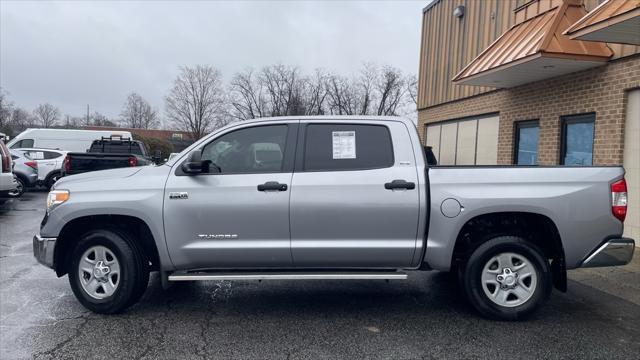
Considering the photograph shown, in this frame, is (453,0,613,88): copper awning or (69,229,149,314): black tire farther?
(453,0,613,88): copper awning

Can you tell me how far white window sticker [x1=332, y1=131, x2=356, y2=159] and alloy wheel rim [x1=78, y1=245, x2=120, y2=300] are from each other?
2371mm

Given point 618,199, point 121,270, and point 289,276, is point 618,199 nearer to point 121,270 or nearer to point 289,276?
point 289,276

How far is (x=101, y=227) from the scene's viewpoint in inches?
190

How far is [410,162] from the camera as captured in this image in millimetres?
4656

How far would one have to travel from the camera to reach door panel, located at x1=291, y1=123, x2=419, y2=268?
14.8 ft

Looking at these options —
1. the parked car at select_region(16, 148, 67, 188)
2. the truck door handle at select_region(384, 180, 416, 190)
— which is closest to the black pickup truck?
the parked car at select_region(16, 148, 67, 188)

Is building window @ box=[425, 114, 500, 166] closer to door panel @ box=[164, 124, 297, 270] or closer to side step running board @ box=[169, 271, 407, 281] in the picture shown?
side step running board @ box=[169, 271, 407, 281]

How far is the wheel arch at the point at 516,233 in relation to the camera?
471 cm

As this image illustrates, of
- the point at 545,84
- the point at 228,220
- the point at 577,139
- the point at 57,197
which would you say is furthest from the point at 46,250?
the point at 545,84

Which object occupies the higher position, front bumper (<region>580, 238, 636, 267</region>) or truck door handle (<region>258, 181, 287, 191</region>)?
truck door handle (<region>258, 181, 287, 191</region>)

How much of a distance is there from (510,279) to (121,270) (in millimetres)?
3681

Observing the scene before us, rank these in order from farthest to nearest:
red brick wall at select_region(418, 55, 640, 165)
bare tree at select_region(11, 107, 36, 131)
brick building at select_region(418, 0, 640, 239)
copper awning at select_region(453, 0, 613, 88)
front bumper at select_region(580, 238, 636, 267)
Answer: bare tree at select_region(11, 107, 36, 131) < copper awning at select_region(453, 0, 613, 88) < red brick wall at select_region(418, 55, 640, 165) < brick building at select_region(418, 0, 640, 239) < front bumper at select_region(580, 238, 636, 267)

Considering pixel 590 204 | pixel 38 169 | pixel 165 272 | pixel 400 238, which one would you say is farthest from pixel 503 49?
pixel 38 169

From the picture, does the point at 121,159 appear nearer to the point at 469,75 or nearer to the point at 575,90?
the point at 469,75
